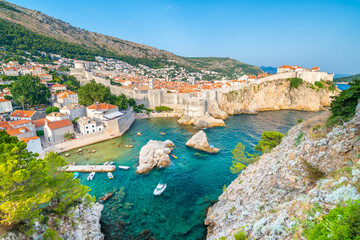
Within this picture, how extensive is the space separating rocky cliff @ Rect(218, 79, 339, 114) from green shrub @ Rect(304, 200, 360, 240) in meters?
39.3

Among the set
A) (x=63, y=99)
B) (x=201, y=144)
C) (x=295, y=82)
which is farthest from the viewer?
(x=295, y=82)

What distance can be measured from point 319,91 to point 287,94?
8.10 metres

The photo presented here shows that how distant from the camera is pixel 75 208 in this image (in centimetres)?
916

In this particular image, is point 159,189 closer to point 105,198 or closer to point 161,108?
point 105,198

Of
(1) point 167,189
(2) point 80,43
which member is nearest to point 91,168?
(1) point 167,189

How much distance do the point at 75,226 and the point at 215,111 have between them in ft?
104

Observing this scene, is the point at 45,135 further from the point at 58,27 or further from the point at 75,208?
the point at 58,27

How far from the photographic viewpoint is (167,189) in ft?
46.3

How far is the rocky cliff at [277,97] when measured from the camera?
139 ft

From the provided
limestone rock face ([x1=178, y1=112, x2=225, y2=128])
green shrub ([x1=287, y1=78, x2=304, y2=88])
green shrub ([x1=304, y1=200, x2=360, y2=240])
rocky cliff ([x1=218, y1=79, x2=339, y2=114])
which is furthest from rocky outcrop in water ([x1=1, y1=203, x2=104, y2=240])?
green shrub ([x1=287, y1=78, x2=304, y2=88])

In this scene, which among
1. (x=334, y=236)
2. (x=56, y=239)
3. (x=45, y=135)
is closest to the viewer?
(x=334, y=236)

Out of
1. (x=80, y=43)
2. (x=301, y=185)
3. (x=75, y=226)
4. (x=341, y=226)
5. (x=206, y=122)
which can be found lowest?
(x=206, y=122)

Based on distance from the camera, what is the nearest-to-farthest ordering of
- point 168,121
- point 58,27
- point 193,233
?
point 193,233 → point 168,121 → point 58,27

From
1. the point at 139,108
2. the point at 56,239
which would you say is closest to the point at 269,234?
the point at 56,239
